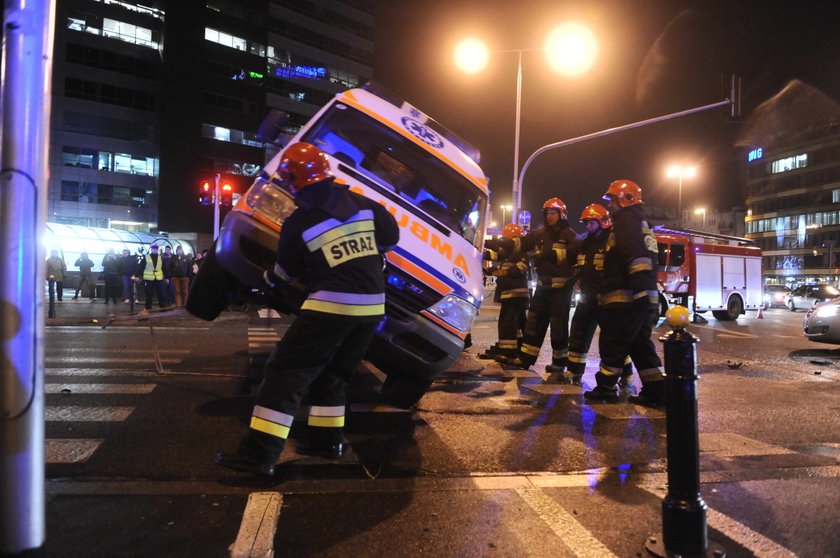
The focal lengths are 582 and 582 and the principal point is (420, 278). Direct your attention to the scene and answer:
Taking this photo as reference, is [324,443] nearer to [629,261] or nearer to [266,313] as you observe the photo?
[629,261]

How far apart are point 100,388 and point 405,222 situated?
11.8 feet

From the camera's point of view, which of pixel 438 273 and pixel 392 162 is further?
pixel 392 162

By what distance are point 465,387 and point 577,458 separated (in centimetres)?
255

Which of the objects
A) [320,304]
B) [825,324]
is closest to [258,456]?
[320,304]

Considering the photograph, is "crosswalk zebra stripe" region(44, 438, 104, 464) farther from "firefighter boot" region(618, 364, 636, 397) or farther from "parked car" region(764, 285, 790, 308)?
"parked car" region(764, 285, 790, 308)

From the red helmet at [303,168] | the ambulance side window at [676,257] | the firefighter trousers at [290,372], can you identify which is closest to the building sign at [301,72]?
the ambulance side window at [676,257]

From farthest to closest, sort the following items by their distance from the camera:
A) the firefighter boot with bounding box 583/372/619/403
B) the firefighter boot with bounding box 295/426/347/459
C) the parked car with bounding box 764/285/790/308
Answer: the parked car with bounding box 764/285/790/308 → the firefighter boot with bounding box 583/372/619/403 → the firefighter boot with bounding box 295/426/347/459

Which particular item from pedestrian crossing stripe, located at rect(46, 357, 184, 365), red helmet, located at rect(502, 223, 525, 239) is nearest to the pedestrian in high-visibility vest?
pedestrian crossing stripe, located at rect(46, 357, 184, 365)

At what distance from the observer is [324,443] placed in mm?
3920

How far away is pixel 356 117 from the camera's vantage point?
541 cm

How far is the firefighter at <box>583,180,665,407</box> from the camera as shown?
5789 mm

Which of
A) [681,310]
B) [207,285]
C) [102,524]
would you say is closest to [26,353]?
[102,524]

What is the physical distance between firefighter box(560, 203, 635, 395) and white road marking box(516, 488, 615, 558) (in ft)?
11.0

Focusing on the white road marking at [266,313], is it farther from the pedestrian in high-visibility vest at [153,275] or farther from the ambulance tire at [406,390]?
the ambulance tire at [406,390]
